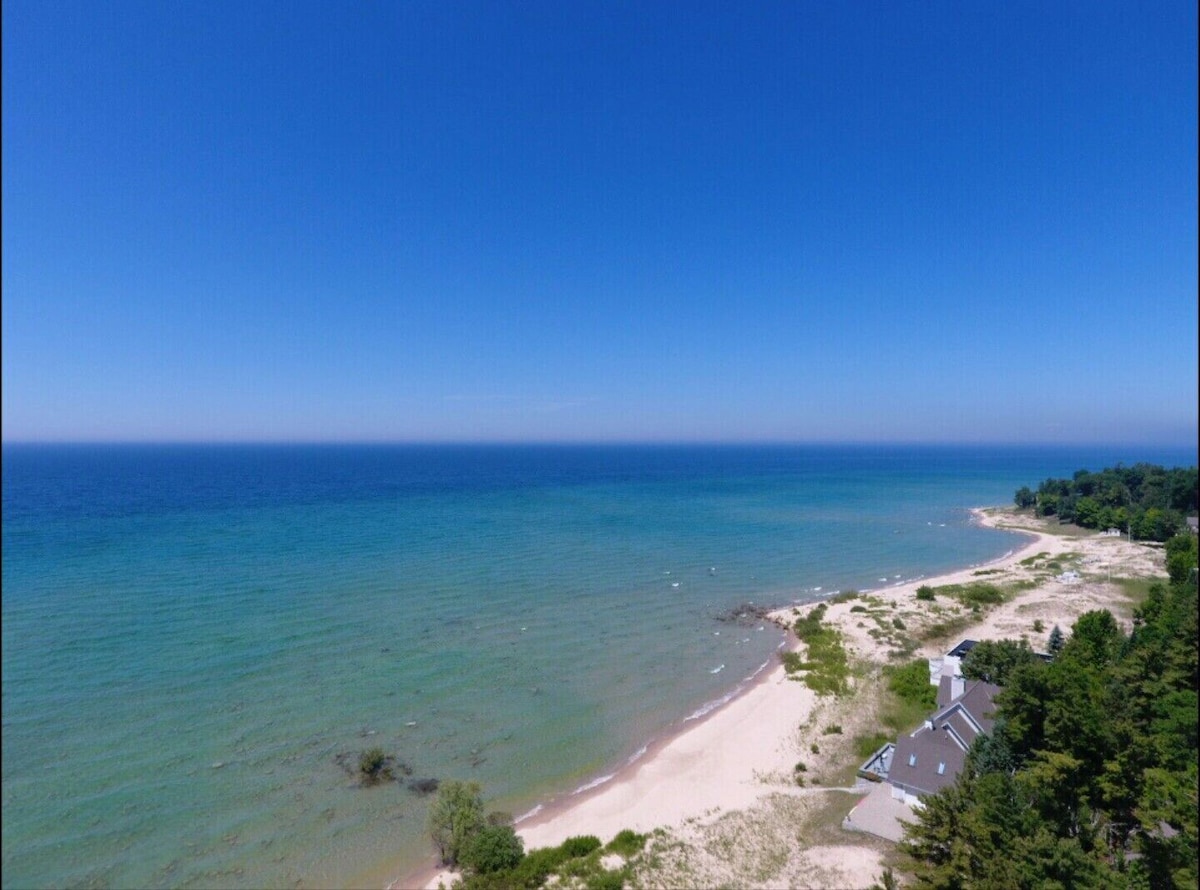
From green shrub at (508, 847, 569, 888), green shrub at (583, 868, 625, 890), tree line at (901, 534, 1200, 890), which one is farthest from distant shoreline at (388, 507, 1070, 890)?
tree line at (901, 534, 1200, 890)

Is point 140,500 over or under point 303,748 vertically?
over

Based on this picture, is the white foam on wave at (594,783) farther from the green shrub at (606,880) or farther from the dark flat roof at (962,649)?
the dark flat roof at (962,649)

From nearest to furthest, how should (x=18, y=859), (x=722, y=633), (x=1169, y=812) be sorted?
(x=1169, y=812), (x=18, y=859), (x=722, y=633)

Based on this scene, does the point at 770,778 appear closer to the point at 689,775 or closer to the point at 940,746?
the point at 689,775

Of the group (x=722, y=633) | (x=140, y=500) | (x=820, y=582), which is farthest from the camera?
(x=140, y=500)

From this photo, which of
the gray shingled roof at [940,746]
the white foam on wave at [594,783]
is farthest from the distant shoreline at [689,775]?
the gray shingled roof at [940,746]

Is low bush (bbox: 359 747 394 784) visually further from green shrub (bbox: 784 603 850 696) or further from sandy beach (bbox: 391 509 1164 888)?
green shrub (bbox: 784 603 850 696)

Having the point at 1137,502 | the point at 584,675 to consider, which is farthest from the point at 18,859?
the point at 1137,502

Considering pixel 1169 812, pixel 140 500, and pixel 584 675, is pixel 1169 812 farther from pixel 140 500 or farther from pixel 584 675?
pixel 140 500
